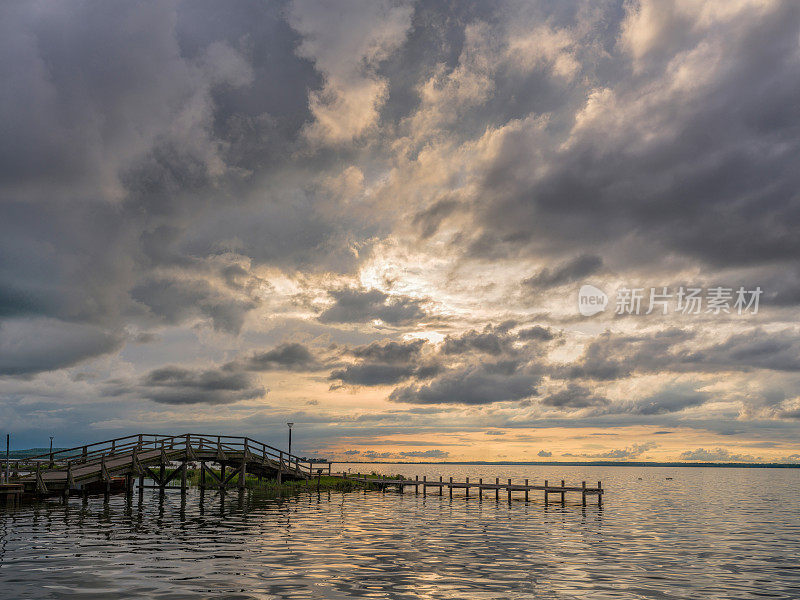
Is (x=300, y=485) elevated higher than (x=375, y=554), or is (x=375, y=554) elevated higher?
(x=375, y=554)

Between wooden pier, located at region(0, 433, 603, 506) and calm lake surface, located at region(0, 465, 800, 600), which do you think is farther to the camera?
wooden pier, located at region(0, 433, 603, 506)

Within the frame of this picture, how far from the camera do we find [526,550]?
24.2 m

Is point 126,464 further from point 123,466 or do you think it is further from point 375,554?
point 375,554

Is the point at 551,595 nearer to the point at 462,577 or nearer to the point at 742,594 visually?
the point at 462,577

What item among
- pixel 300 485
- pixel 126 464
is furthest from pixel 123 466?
pixel 300 485

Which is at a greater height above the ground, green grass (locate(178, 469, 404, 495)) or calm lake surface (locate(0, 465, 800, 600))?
calm lake surface (locate(0, 465, 800, 600))

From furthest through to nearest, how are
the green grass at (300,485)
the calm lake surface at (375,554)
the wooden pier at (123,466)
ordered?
1. the green grass at (300,485)
2. the wooden pier at (123,466)
3. the calm lake surface at (375,554)

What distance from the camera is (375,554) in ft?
72.3

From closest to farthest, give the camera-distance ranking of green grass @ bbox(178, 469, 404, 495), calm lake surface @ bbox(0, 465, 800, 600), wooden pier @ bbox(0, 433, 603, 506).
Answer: calm lake surface @ bbox(0, 465, 800, 600) → wooden pier @ bbox(0, 433, 603, 506) → green grass @ bbox(178, 469, 404, 495)

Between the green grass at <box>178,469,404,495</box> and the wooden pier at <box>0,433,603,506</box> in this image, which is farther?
the green grass at <box>178,469,404,495</box>

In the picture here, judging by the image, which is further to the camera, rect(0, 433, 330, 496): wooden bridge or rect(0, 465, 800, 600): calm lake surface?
rect(0, 433, 330, 496): wooden bridge

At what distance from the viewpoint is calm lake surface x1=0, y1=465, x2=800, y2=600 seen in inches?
654

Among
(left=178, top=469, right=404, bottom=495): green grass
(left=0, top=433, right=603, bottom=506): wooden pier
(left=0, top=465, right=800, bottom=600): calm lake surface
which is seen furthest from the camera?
(left=178, top=469, right=404, bottom=495): green grass

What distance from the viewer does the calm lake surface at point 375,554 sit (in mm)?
16609
